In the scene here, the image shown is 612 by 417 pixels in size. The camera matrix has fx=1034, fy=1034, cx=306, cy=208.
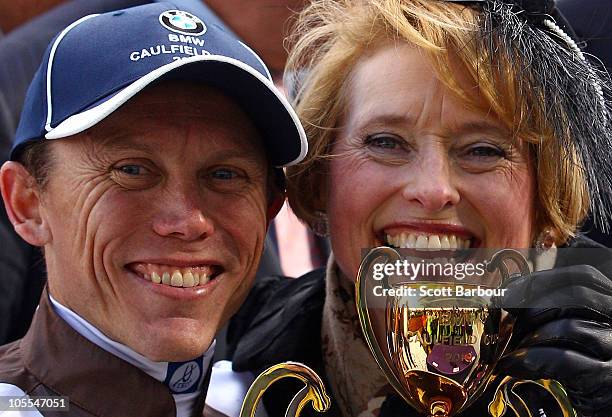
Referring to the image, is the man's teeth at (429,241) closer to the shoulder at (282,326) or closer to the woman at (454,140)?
the woman at (454,140)

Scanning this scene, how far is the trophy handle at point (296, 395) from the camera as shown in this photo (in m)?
1.28

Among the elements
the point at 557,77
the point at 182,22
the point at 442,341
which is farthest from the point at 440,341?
the point at 182,22

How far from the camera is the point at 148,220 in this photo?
1416mm

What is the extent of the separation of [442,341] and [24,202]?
0.64m

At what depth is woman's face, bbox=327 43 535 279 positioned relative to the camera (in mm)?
1512

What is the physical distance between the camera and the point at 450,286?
1.28 meters

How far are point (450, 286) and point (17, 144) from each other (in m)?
0.66

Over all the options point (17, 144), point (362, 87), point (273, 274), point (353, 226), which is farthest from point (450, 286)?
point (273, 274)

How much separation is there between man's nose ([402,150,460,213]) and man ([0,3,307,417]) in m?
0.21

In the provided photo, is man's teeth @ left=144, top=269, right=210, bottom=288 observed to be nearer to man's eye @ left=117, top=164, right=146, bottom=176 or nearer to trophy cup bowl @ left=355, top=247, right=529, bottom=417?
man's eye @ left=117, top=164, right=146, bottom=176

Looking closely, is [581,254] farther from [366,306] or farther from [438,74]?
[366,306]

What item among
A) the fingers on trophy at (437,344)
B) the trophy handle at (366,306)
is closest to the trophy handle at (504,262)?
the fingers on trophy at (437,344)

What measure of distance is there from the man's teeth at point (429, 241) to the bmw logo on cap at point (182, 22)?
1.38 feet

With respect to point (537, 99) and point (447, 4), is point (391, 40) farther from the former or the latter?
point (537, 99)
